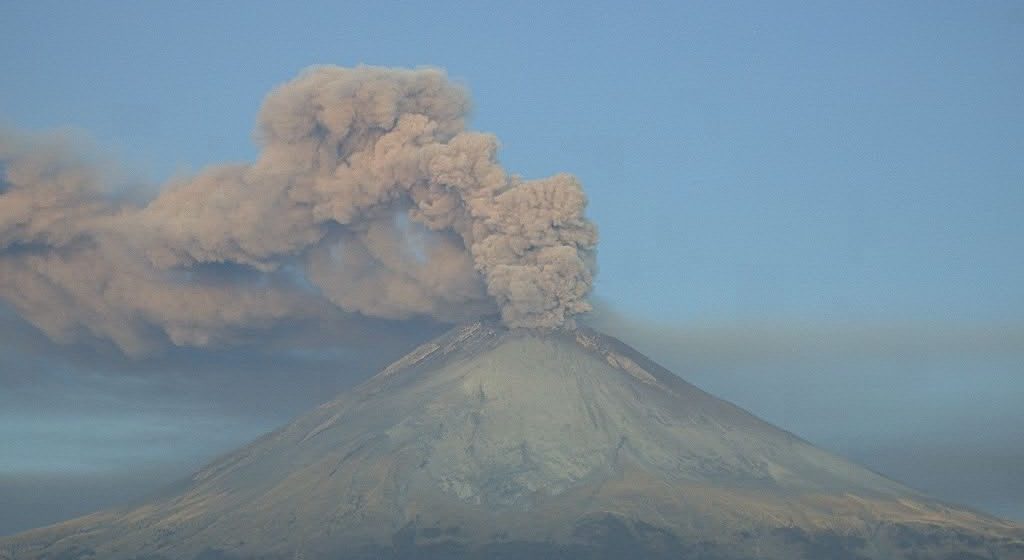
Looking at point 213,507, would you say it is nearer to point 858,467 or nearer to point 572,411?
point 572,411

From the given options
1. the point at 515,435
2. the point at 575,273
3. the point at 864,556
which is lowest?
the point at 864,556

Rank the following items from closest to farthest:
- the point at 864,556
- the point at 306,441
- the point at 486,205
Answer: the point at 486,205, the point at 864,556, the point at 306,441

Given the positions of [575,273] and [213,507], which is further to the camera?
[213,507]

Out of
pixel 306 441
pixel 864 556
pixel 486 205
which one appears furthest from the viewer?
pixel 306 441

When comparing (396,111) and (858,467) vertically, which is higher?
(396,111)

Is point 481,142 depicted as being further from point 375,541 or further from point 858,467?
point 858,467

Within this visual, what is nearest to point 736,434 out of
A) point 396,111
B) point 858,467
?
point 858,467
